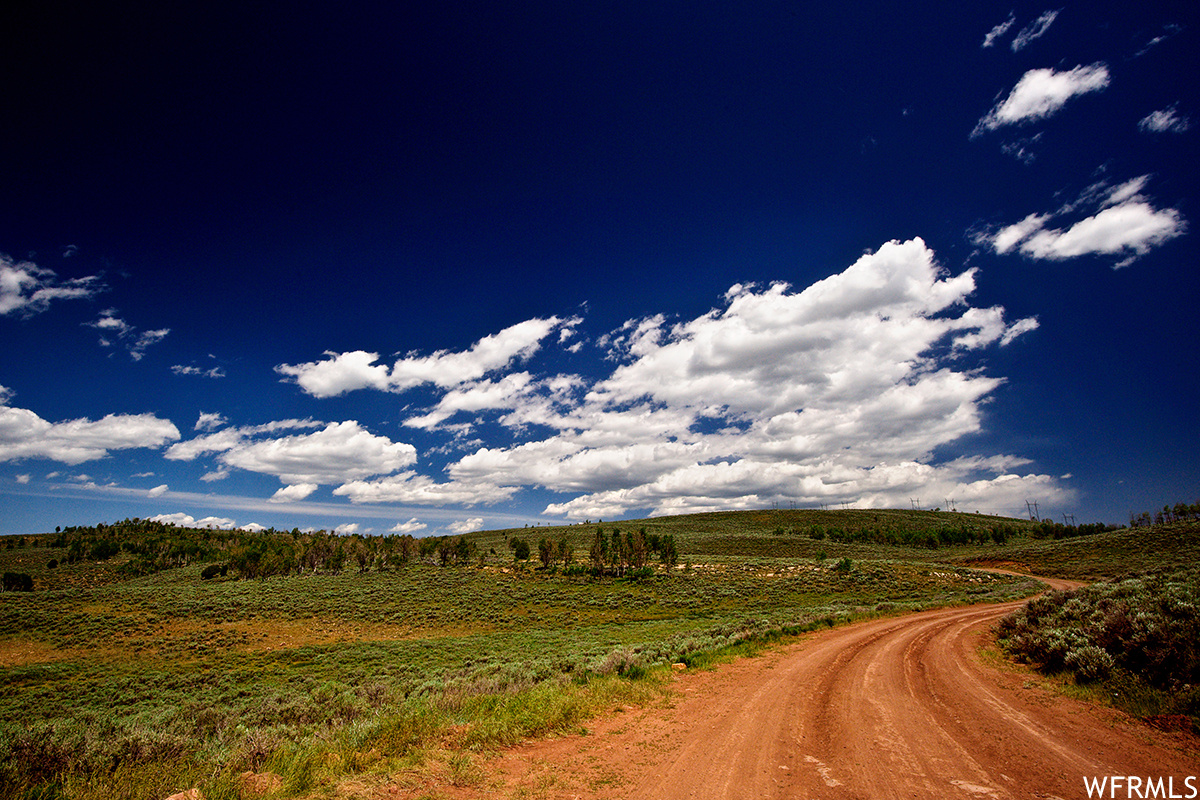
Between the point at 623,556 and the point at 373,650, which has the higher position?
the point at 373,650

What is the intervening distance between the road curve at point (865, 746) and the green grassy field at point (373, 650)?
5.90 feet

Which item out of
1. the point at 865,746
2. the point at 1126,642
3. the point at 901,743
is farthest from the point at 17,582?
the point at 1126,642

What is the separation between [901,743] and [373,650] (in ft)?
115

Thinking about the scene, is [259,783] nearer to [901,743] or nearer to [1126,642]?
[901,743]

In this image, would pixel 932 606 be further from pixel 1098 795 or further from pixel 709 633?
pixel 1098 795

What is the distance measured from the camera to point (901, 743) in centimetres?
789

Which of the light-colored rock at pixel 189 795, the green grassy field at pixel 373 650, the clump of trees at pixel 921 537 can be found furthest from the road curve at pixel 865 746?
the clump of trees at pixel 921 537

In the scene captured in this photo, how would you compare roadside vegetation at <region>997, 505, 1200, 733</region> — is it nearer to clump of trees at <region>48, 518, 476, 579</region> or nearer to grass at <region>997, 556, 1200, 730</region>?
grass at <region>997, 556, 1200, 730</region>

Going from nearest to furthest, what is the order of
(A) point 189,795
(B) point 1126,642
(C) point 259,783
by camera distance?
(A) point 189,795 → (C) point 259,783 → (B) point 1126,642

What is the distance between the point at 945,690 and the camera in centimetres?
1106

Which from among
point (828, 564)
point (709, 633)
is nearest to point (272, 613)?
point (709, 633)

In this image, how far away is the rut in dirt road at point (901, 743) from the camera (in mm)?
6465

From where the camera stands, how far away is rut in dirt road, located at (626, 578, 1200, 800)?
6.46 m

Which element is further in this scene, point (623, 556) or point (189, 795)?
point (623, 556)
